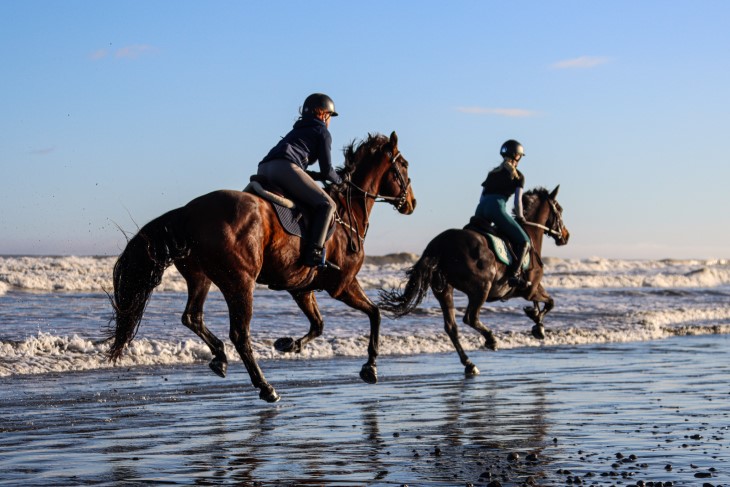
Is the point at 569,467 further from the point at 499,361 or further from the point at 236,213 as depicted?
the point at 499,361

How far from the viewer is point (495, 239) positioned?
16203 millimetres

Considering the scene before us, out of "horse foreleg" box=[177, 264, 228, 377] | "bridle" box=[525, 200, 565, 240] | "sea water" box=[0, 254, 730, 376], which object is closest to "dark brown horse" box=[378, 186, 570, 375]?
"sea water" box=[0, 254, 730, 376]

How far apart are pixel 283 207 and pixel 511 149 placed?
6.59 meters

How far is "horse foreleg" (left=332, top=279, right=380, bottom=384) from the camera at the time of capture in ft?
38.7

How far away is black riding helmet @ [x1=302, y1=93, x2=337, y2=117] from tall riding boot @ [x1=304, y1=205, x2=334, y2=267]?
1082 millimetres

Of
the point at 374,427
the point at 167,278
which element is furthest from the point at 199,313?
the point at 167,278

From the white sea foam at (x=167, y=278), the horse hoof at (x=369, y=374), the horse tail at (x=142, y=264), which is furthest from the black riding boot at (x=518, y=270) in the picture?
the white sea foam at (x=167, y=278)

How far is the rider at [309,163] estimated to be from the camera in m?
10.6

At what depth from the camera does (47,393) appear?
38.3ft

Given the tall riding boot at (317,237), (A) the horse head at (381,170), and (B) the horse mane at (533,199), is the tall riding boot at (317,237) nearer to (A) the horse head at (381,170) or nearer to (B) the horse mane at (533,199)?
(A) the horse head at (381,170)

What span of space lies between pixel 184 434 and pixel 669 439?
378cm

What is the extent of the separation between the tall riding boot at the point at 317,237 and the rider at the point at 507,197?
6.06 metres

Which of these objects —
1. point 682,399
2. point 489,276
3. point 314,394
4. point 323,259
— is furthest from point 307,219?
point 489,276

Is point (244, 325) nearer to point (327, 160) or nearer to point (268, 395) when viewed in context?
point (268, 395)
